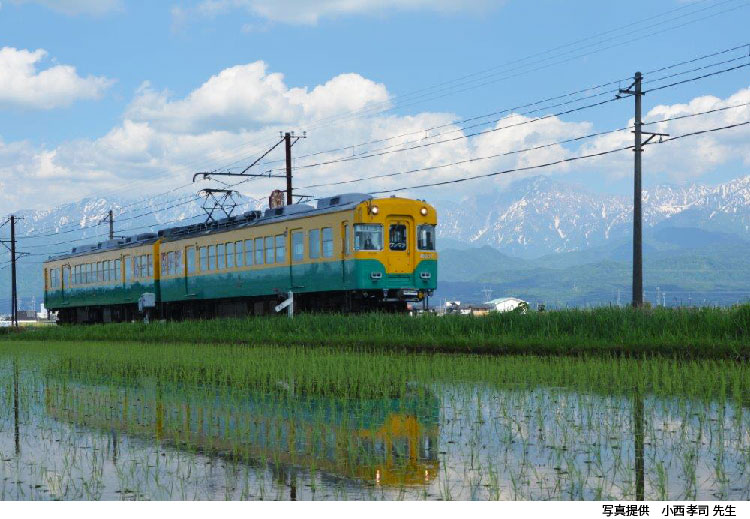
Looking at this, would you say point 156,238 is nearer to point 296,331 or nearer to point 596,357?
point 296,331

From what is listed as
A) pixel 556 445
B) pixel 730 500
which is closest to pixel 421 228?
pixel 556 445

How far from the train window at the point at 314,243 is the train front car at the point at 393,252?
71.8 inches

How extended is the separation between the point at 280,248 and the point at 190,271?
7.72 m

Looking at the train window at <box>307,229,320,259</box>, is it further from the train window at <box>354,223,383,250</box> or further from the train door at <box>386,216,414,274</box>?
the train door at <box>386,216,414,274</box>

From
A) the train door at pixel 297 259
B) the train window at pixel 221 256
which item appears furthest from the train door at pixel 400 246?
the train window at pixel 221 256

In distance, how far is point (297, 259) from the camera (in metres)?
30.4

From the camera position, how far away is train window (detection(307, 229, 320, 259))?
29505 millimetres

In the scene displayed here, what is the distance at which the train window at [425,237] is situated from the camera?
29.8m

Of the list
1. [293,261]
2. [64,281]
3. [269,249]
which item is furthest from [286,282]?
[64,281]

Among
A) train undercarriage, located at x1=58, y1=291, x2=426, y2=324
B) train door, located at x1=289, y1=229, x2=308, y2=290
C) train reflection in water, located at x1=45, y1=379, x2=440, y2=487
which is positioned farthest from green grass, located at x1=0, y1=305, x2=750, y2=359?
train reflection in water, located at x1=45, y1=379, x2=440, y2=487

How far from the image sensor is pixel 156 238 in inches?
1665

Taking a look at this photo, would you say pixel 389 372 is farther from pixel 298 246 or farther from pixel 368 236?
pixel 298 246

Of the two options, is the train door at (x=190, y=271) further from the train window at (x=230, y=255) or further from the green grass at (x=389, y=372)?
the green grass at (x=389, y=372)

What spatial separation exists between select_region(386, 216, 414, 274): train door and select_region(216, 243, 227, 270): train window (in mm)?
8336
